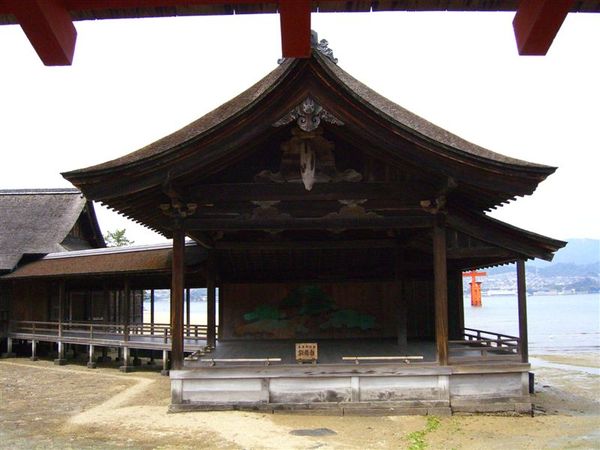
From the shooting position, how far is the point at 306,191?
11469 mm

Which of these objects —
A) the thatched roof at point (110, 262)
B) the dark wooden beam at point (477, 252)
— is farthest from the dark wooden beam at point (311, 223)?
the thatched roof at point (110, 262)

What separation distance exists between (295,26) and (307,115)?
7.52 m

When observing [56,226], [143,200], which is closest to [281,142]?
[143,200]

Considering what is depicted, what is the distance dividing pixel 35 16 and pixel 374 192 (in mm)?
9091

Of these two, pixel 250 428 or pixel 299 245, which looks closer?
pixel 250 428

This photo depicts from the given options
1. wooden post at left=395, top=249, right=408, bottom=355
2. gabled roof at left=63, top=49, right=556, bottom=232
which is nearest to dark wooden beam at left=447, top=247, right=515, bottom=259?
gabled roof at left=63, top=49, right=556, bottom=232

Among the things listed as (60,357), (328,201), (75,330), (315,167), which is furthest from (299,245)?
(75,330)

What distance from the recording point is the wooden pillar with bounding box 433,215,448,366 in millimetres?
11672

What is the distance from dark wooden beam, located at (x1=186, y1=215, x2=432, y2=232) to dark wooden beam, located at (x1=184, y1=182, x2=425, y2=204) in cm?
56

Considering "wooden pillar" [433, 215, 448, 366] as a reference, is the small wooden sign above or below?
below

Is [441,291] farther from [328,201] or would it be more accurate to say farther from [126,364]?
[126,364]

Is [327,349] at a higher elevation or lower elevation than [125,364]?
higher

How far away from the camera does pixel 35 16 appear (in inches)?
111

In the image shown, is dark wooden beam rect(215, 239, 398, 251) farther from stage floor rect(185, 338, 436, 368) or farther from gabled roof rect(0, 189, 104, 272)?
gabled roof rect(0, 189, 104, 272)
